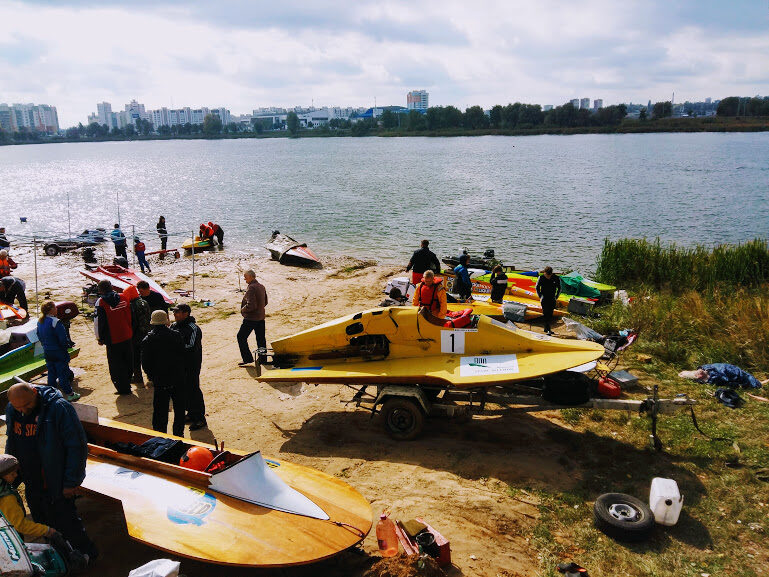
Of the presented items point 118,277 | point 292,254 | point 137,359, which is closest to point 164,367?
point 137,359

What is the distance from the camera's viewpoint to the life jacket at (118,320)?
31.0 feet

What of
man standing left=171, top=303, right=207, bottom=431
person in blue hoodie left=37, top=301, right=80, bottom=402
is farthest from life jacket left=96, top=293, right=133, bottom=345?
man standing left=171, top=303, right=207, bottom=431

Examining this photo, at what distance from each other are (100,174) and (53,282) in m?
71.3

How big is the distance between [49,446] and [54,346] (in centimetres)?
482

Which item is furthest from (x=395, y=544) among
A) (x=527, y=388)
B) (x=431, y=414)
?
(x=527, y=388)

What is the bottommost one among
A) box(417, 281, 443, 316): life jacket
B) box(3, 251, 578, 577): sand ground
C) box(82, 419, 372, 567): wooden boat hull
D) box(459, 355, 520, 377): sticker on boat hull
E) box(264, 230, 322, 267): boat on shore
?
box(3, 251, 578, 577): sand ground

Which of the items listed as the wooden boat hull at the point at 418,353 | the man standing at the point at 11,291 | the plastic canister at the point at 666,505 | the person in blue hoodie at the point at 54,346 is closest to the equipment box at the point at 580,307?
the wooden boat hull at the point at 418,353

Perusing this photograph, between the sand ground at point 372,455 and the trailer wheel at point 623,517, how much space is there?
28.9 inches

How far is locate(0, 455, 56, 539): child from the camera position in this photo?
4855mm

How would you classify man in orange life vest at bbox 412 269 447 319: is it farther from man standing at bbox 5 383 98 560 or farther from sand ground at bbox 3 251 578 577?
man standing at bbox 5 383 98 560

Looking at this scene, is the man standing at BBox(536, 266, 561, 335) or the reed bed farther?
the reed bed

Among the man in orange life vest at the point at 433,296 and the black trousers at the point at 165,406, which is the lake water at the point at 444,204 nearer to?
the man in orange life vest at the point at 433,296

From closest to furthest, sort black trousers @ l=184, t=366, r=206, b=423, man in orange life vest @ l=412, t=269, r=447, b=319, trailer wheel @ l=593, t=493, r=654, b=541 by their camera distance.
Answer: trailer wheel @ l=593, t=493, r=654, b=541
black trousers @ l=184, t=366, r=206, b=423
man in orange life vest @ l=412, t=269, r=447, b=319

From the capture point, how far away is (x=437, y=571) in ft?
15.7
